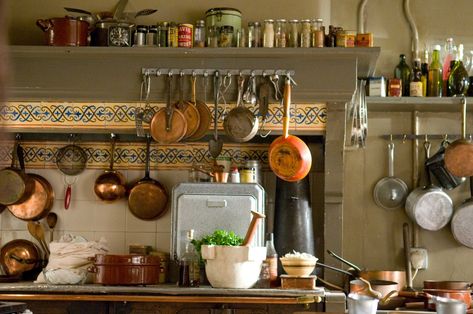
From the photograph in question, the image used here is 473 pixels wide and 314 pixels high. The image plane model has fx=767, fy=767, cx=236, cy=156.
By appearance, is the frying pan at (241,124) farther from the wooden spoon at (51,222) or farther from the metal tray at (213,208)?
the wooden spoon at (51,222)

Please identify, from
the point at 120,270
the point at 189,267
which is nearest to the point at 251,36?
the point at 189,267

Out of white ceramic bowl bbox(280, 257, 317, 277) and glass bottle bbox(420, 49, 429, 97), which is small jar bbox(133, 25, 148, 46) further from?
glass bottle bbox(420, 49, 429, 97)

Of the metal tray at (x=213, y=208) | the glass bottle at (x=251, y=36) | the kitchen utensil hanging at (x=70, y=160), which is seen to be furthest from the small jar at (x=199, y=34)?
the kitchen utensil hanging at (x=70, y=160)

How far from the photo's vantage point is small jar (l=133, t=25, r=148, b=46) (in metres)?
5.12

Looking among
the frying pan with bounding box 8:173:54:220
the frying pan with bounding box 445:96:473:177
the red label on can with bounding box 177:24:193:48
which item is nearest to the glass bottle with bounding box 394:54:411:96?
the frying pan with bounding box 445:96:473:177

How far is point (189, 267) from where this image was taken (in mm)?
4758

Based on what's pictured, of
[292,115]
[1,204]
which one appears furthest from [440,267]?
[1,204]

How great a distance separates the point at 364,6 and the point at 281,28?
3.01ft

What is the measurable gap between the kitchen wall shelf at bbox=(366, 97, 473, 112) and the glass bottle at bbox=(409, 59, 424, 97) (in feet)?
0.25

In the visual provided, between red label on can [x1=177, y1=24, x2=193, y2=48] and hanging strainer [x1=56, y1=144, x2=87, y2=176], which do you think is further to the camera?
hanging strainer [x1=56, y1=144, x2=87, y2=176]

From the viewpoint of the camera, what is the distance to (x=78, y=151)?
5566 mm

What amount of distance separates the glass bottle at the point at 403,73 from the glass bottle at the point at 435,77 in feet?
0.49

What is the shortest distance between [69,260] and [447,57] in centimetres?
298

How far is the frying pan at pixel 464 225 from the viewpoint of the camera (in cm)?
542
